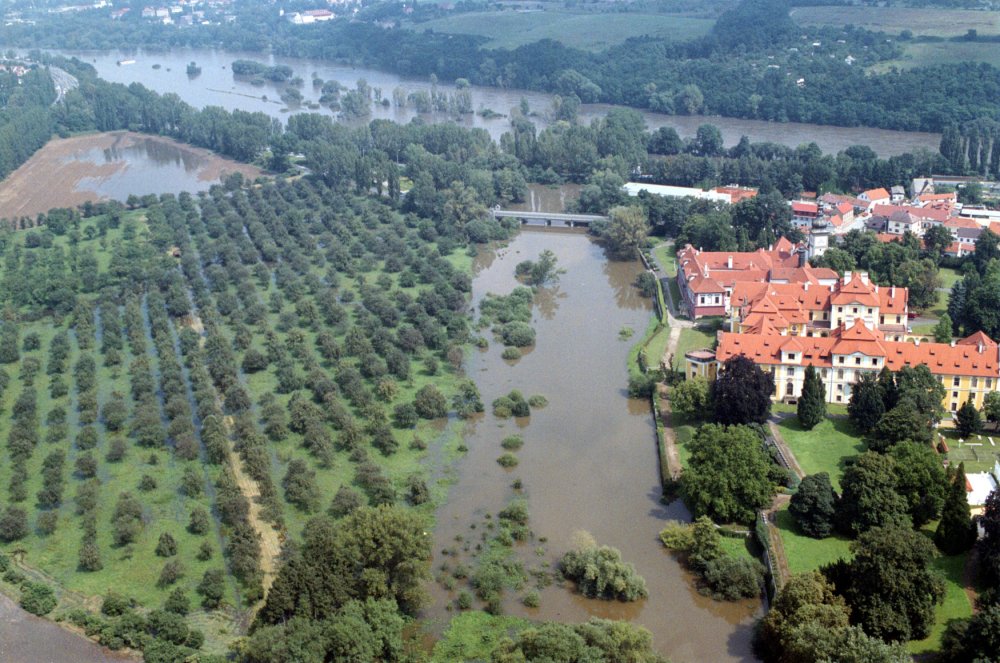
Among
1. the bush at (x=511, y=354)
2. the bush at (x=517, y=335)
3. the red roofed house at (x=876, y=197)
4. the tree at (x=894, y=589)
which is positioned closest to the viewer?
the tree at (x=894, y=589)

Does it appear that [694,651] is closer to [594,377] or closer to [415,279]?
[594,377]

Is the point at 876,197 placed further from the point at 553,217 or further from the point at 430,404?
the point at 430,404

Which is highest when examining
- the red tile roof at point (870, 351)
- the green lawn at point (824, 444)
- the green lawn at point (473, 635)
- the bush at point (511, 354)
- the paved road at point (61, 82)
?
the paved road at point (61, 82)

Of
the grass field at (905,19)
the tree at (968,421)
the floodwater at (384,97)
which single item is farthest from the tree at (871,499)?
the grass field at (905,19)

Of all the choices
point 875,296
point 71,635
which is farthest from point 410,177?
point 71,635

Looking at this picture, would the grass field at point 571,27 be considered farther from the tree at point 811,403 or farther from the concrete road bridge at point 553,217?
the tree at point 811,403
